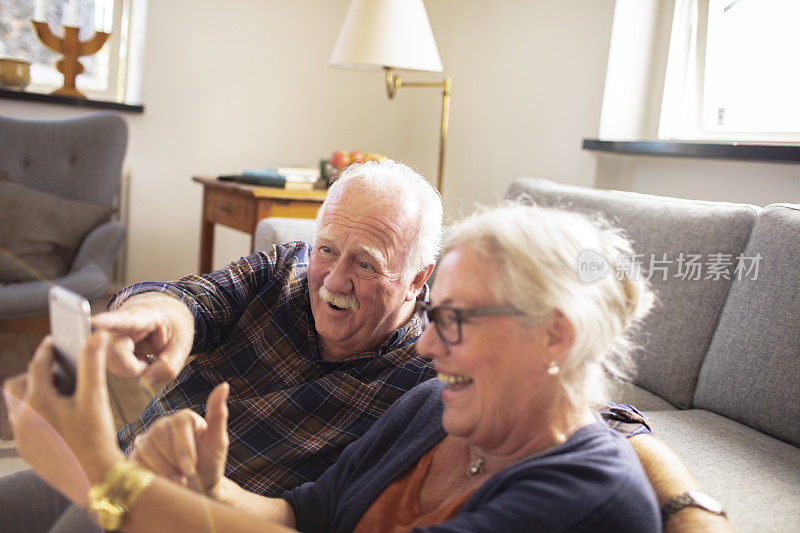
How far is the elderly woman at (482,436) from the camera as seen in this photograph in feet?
1.76

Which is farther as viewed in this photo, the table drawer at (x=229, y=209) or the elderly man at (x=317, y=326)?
the table drawer at (x=229, y=209)

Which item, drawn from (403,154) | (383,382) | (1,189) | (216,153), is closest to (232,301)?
(383,382)

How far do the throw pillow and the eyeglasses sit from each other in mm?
2034

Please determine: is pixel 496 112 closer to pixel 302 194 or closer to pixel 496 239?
pixel 302 194

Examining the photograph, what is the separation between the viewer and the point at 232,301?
4.17 feet

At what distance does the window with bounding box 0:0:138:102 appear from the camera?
3.18m

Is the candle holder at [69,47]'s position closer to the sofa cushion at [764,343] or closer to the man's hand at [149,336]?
the man's hand at [149,336]

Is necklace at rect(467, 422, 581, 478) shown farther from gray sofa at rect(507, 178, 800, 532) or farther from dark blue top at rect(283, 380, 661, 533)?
gray sofa at rect(507, 178, 800, 532)

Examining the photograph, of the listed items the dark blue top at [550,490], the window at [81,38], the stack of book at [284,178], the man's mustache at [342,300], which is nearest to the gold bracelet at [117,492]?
the dark blue top at [550,490]

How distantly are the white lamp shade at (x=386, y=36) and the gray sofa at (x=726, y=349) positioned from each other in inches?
44.0

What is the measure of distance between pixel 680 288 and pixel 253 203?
4.84ft

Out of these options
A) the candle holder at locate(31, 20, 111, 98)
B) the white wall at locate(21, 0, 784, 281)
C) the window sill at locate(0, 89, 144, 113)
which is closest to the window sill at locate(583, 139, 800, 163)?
the white wall at locate(21, 0, 784, 281)

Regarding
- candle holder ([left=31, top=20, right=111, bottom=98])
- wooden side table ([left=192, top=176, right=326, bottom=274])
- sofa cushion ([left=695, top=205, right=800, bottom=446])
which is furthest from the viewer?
candle holder ([left=31, top=20, right=111, bottom=98])

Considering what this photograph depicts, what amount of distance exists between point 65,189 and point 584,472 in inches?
106
